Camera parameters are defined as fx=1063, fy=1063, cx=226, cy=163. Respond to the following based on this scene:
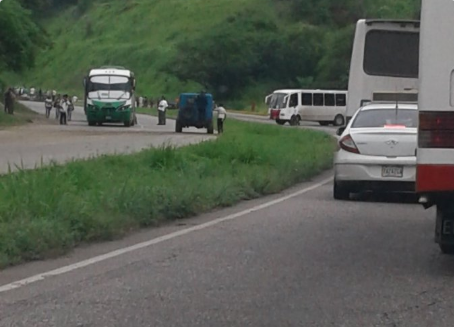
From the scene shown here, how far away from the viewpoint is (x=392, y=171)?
16172 mm

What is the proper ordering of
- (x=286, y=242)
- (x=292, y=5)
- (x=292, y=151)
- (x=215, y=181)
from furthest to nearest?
(x=292, y=5), (x=292, y=151), (x=215, y=181), (x=286, y=242)

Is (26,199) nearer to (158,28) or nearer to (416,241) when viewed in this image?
(416,241)

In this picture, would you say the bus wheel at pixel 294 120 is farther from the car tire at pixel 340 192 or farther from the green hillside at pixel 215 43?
the car tire at pixel 340 192

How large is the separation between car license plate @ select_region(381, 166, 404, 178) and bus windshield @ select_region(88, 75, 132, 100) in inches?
1458

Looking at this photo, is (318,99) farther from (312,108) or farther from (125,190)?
(125,190)

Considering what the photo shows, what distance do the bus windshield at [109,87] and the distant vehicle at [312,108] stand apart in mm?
15130

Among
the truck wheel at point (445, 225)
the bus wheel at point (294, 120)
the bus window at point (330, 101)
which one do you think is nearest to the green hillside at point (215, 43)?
the bus window at point (330, 101)

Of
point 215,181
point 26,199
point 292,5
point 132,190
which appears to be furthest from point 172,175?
point 292,5

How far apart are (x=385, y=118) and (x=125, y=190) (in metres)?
4.89

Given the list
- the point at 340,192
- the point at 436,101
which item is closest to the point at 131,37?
the point at 340,192

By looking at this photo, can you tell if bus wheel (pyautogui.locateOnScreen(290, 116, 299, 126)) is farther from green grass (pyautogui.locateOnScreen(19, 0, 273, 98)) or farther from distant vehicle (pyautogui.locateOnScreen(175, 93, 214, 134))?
green grass (pyautogui.locateOnScreen(19, 0, 273, 98))

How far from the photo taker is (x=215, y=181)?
17.2 m

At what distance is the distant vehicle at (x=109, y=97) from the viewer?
52.1 meters

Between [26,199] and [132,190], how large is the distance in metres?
2.23
